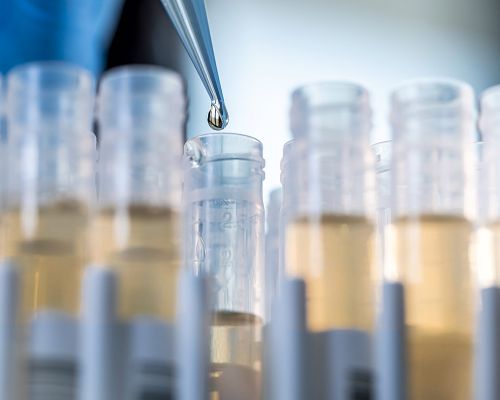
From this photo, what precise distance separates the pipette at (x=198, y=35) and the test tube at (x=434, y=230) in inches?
5.3

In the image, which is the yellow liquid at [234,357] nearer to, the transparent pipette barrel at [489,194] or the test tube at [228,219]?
the test tube at [228,219]

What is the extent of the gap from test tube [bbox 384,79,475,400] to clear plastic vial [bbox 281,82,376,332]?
0.05 ft

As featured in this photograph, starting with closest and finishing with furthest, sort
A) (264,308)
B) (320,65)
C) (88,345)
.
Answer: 1. (88,345)
2. (264,308)
3. (320,65)

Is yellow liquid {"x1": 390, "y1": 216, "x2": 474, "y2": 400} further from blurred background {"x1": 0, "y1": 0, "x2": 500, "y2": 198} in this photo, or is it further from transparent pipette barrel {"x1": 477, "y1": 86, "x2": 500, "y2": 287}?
blurred background {"x1": 0, "y1": 0, "x2": 500, "y2": 198}

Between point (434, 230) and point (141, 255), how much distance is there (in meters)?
0.13

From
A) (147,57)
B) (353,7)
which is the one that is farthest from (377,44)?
(147,57)

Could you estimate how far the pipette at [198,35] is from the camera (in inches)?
20.1

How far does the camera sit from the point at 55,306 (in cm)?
38

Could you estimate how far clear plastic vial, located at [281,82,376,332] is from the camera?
39cm

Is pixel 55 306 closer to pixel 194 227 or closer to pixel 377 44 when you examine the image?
pixel 194 227

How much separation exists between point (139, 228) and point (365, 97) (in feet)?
0.40

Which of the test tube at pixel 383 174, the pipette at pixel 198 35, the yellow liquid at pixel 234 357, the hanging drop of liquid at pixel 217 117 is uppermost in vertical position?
the pipette at pixel 198 35

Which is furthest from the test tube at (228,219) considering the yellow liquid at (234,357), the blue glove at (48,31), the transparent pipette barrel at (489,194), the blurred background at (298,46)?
the blurred background at (298,46)

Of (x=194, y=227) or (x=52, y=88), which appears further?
(x=194, y=227)
